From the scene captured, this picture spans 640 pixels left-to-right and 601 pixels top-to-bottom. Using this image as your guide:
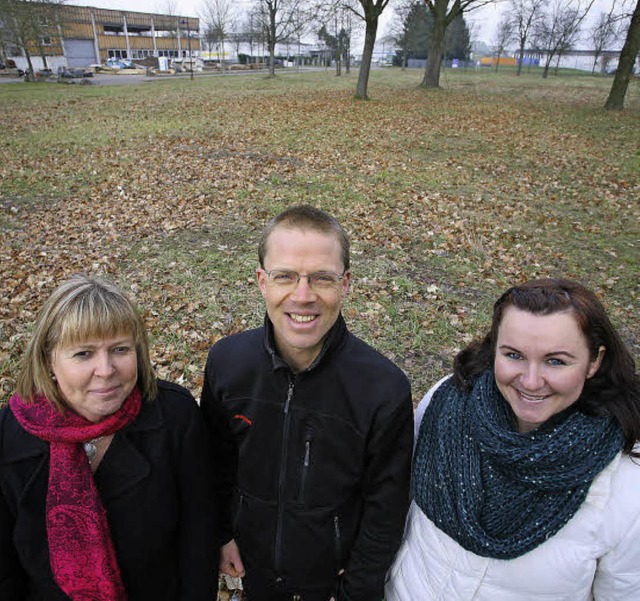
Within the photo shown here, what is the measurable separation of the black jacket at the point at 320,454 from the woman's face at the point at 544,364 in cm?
45

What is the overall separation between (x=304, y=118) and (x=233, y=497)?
17750mm

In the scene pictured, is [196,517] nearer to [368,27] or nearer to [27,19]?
[368,27]

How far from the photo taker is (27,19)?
A: 33.8 metres

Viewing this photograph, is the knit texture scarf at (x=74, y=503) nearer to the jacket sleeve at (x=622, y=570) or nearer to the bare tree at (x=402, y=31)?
the jacket sleeve at (x=622, y=570)

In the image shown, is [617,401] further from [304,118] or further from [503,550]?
[304,118]

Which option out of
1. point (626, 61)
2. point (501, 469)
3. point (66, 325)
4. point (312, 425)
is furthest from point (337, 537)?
point (626, 61)

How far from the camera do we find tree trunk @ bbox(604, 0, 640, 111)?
58.0 ft

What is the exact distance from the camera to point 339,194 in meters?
9.64

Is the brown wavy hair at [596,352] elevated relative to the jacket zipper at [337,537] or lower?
elevated

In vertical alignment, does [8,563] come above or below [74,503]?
below

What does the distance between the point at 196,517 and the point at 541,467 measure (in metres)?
1.48

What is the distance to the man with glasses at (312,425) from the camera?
6.23 feet

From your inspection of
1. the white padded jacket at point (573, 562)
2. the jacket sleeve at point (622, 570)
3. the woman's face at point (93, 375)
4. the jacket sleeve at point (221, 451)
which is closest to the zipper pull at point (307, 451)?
the jacket sleeve at point (221, 451)

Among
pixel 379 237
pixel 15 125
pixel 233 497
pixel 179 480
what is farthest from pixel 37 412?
pixel 15 125
